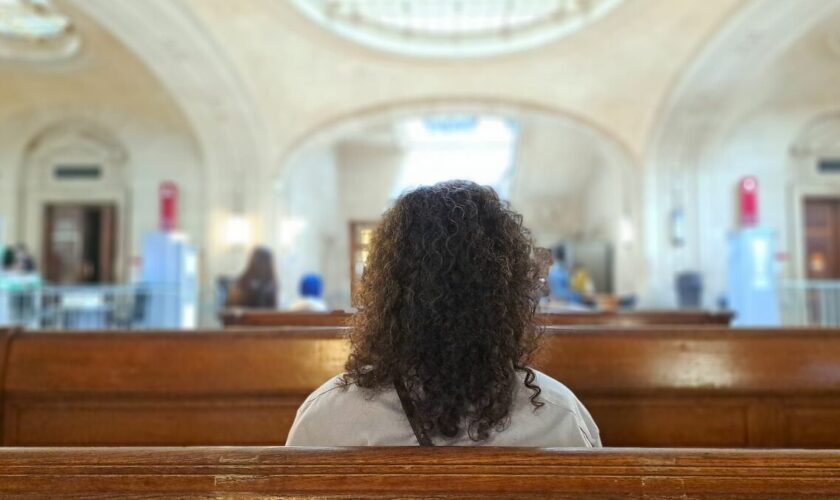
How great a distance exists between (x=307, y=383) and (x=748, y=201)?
10.1 m

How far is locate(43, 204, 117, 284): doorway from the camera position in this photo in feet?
36.6

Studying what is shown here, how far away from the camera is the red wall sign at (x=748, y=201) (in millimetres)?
10031

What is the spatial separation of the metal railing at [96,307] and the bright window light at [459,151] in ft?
29.5

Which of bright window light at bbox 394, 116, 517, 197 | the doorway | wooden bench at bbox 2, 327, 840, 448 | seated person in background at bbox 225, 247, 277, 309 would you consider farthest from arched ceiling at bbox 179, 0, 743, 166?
wooden bench at bbox 2, 327, 840, 448

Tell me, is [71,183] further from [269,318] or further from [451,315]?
[451,315]

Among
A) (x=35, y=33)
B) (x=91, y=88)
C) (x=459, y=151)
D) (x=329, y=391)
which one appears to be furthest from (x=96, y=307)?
(x=459, y=151)

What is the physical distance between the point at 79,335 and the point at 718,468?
70.4 inches

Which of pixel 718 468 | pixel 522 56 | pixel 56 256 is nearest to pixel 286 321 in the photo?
pixel 718 468

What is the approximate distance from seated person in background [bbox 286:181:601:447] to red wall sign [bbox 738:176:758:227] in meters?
10.4

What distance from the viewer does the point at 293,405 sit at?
1826 millimetres

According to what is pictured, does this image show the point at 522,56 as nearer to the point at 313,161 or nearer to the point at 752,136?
the point at 752,136

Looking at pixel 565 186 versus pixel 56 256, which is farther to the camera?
pixel 565 186

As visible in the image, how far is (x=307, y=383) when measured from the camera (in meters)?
1.81

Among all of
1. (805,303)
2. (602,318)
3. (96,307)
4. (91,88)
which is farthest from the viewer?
(91,88)
